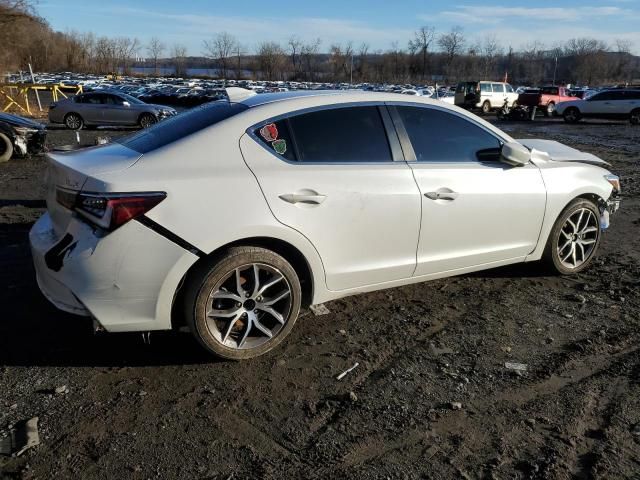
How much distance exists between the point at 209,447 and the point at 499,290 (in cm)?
295

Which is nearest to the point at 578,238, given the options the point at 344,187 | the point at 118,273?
the point at 344,187

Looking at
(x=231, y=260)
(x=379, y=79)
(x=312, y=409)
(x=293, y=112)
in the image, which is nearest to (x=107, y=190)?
(x=231, y=260)

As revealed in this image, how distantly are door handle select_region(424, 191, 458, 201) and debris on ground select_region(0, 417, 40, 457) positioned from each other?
277 cm

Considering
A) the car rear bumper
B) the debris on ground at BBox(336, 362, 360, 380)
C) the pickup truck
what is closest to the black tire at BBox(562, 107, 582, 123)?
the pickup truck

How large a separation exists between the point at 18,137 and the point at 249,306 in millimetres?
10382

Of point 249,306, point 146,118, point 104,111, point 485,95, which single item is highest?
point 485,95

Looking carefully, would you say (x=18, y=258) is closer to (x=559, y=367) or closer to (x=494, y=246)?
(x=494, y=246)

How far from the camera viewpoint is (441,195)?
12.7 ft

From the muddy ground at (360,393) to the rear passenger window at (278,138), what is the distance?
1296 millimetres

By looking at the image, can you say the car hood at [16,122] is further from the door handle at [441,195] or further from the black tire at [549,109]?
the black tire at [549,109]

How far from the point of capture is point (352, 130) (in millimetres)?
3719

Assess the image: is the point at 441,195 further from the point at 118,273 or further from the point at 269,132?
the point at 118,273

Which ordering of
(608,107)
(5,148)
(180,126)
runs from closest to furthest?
(180,126) → (5,148) → (608,107)

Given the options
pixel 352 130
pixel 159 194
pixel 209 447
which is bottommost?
pixel 209 447
